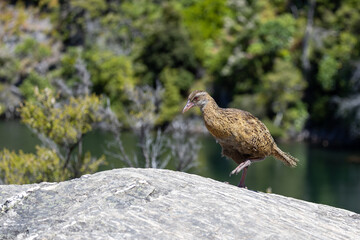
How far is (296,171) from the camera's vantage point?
32781 millimetres

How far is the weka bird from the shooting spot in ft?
23.6

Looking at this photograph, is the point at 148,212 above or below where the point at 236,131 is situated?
below

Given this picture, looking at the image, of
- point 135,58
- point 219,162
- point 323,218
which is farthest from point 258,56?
point 323,218

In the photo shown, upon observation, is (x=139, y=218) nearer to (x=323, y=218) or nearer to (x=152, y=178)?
(x=152, y=178)

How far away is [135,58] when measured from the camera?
2279 inches

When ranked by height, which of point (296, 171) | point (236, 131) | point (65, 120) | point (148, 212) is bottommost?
point (296, 171)

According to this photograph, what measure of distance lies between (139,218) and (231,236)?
2.75 ft

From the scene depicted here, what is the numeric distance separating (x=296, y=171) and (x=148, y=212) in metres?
28.6

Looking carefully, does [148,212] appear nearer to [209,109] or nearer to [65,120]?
[209,109]

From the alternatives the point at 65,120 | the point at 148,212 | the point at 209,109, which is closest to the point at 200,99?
the point at 209,109

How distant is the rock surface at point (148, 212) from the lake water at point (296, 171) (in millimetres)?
16304

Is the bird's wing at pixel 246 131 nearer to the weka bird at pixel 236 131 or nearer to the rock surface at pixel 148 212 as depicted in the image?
the weka bird at pixel 236 131

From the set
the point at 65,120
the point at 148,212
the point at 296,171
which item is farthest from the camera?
the point at 296,171

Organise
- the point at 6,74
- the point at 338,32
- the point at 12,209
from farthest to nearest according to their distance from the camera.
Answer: the point at 6,74, the point at 338,32, the point at 12,209
